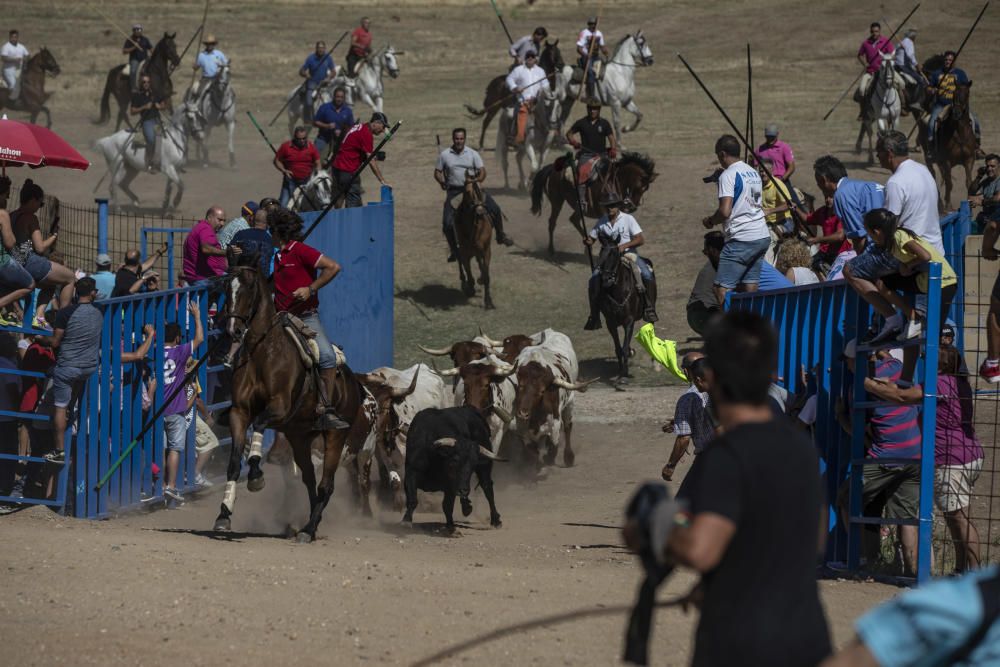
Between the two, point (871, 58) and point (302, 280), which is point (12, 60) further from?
point (302, 280)

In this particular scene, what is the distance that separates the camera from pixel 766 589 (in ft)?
13.7

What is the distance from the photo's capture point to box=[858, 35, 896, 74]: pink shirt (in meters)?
30.0

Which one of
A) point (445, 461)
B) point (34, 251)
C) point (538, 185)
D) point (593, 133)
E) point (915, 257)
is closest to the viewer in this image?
point (915, 257)

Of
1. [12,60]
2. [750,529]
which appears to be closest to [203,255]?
[750,529]

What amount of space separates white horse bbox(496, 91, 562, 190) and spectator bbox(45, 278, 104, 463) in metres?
18.1

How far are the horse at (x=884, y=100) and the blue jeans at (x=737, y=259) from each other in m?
16.5

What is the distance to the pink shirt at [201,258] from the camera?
643 inches

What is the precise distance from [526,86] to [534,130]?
914 millimetres

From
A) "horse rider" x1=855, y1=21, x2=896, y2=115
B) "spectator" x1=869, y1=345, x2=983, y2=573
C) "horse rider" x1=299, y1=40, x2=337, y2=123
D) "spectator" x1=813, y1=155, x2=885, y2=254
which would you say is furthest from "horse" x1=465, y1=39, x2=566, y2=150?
"spectator" x1=869, y1=345, x2=983, y2=573

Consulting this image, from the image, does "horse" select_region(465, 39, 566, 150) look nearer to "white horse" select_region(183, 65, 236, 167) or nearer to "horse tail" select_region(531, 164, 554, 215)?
"horse tail" select_region(531, 164, 554, 215)

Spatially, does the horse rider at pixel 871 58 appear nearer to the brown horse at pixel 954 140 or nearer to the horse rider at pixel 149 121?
the brown horse at pixel 954 140

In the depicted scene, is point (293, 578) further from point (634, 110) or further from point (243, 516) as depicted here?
point (634, 110)

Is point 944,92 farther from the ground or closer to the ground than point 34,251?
farther from the ground

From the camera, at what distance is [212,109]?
3353 centimetres
